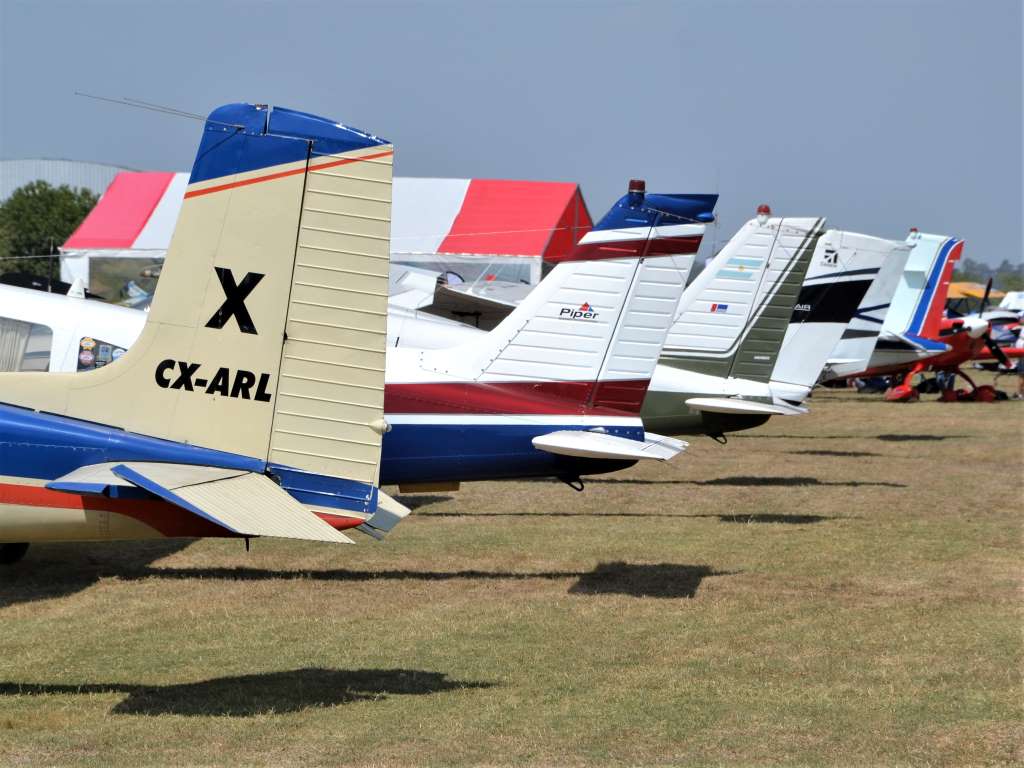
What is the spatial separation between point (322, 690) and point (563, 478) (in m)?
3.38

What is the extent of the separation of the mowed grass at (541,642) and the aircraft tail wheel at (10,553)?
177 mm

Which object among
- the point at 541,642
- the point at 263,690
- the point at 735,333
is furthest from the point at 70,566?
the point at 735,333

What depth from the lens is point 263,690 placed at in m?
6.26

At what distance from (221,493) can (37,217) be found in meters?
67.4

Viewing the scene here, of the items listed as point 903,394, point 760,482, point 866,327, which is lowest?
point 760,482

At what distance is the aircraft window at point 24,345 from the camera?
8.59m

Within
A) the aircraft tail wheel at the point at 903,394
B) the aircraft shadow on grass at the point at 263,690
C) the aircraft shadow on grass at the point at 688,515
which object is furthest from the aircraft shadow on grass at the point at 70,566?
the aircraft tail wheel at the point at 903,394

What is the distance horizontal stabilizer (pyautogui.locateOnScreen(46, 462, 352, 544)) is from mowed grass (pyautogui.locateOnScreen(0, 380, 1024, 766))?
103 cm

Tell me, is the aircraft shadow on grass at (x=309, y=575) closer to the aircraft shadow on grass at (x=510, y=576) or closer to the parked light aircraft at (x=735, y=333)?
the aircraft shadow on grass at (x=510, y=576)

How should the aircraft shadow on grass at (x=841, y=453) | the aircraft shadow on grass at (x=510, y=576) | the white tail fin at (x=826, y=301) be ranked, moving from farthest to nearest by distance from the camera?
1. the aircraft shadow on grass at (x=841, y=453)
2. the white tail fin at (x=826, y=301)
3. the aircraft shadow on grass at (x=510, y=576)

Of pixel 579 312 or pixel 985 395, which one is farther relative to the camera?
pixel 985 395

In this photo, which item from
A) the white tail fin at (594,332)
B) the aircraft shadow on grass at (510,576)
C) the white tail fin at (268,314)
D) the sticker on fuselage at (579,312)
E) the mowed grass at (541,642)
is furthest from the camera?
the sticker on fuselage at (579,312)

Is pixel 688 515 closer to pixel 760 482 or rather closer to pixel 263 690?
pixel 760 482

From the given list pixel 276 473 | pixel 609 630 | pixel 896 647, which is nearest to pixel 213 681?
pixel 276 473
